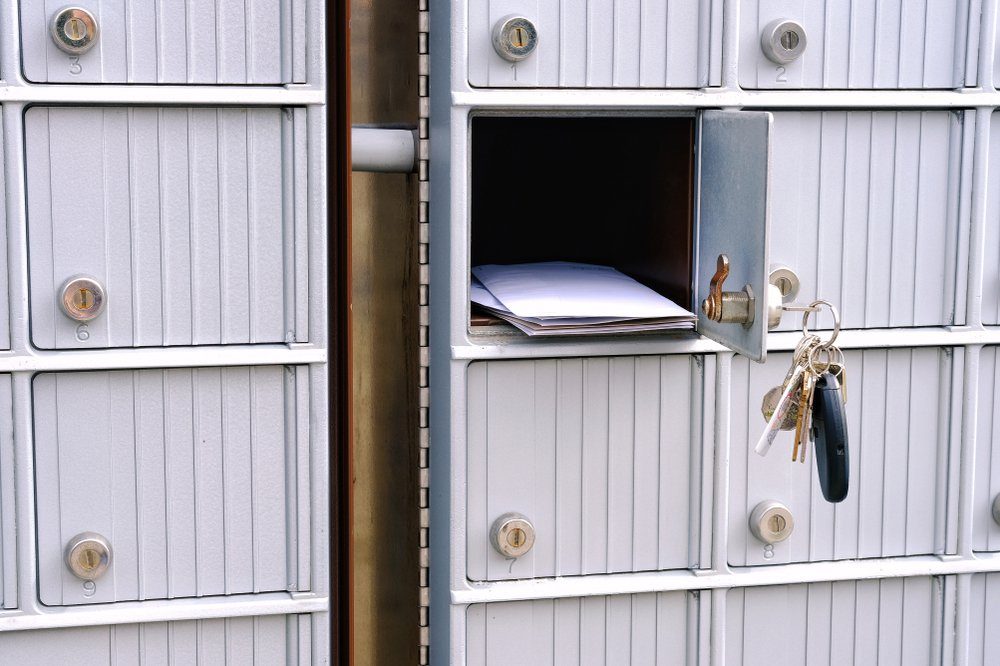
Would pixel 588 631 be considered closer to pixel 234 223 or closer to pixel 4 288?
pixel 234 223

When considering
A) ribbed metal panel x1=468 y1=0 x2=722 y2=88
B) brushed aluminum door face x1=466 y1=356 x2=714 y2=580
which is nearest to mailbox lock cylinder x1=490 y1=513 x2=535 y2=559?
brushed aluminum door face x1=466 y1=356 x2=714 y2=580

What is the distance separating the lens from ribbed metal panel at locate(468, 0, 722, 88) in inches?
44.6

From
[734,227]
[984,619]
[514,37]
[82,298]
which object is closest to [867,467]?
[984,619]

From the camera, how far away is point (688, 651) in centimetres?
126

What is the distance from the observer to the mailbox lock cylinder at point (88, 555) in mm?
1137

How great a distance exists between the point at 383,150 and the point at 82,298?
344 mm

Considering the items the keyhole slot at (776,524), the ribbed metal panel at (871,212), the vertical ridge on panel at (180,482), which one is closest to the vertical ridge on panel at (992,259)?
the ribbed metal panel at (871,212)

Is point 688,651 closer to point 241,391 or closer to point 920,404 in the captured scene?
point 920,404

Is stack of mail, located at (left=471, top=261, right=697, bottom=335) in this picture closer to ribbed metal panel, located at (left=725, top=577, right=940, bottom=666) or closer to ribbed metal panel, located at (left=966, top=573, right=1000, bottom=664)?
ribbed metal panel, located at (left=725, top=577, right=940, bottom=666)

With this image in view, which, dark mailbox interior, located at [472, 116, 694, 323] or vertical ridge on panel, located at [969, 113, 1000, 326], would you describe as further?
dark mailbox interior, located at [472, 116, 694, 323]

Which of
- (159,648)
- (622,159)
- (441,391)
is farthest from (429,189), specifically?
(159,648)

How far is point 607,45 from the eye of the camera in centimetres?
116

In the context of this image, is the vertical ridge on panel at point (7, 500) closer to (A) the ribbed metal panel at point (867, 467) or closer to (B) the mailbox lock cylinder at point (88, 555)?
(B) the mailbox lock cylinder at point (88, 555)

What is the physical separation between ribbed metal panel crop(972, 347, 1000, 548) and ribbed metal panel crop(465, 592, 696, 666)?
32 centimetres
